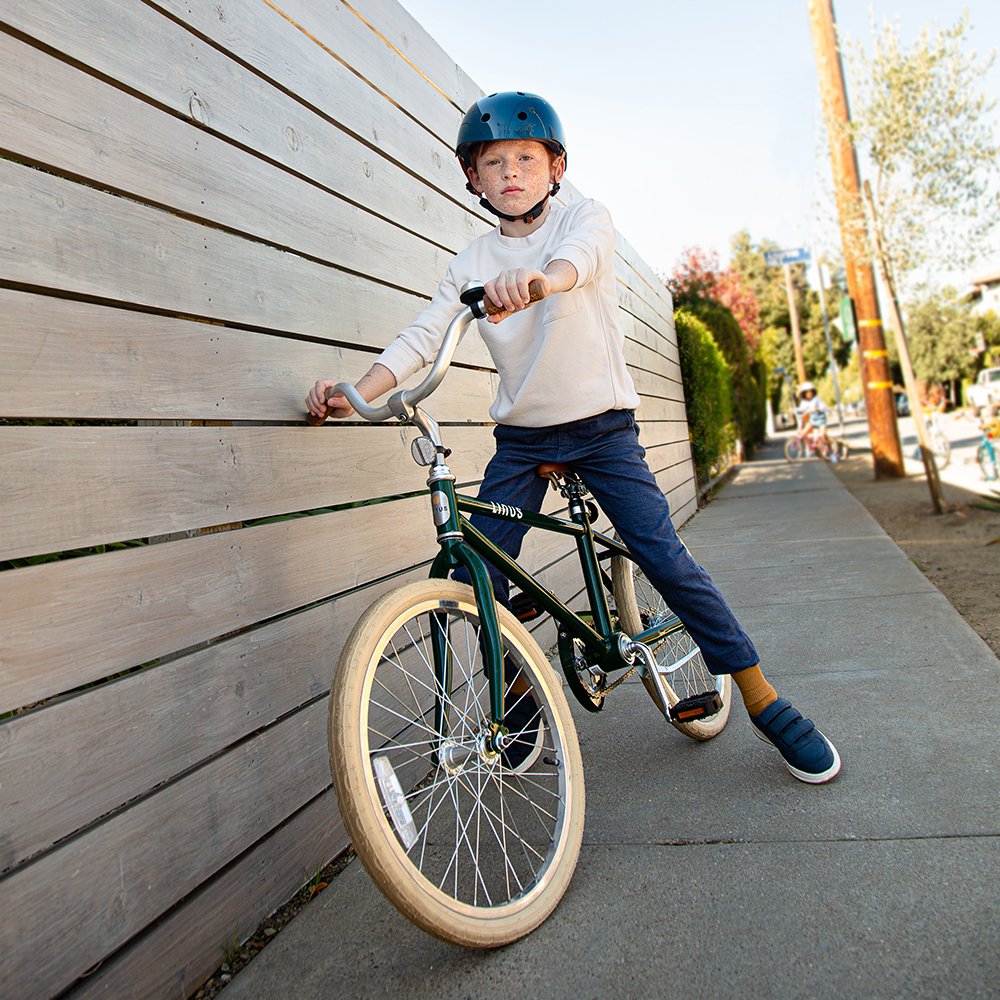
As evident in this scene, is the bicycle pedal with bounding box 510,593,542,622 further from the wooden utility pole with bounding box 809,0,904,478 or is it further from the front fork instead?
the wooden utility pole with bounding box 809,0,904,478

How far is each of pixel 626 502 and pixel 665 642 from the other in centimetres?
62

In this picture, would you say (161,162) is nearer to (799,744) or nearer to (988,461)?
(799,744)

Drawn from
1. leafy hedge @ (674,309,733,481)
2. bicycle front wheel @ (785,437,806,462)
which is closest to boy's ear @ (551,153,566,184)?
leafy hedge @ (674,309,733,481)

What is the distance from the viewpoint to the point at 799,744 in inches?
98.0

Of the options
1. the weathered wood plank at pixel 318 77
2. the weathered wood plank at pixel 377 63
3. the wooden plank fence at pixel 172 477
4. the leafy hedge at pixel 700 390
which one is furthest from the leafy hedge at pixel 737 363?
the wooden plank fence at pixel 172 477

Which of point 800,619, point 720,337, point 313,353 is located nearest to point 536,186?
point 313,353

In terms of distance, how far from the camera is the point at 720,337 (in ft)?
52.6

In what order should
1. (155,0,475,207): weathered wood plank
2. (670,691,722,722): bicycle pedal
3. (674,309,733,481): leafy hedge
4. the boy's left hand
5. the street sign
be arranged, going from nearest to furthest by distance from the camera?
the boy's left hand, (155,0,475,207): weathered wood plank, (670,691,722,722): bicycle pedal, (674,309,733,481): leafy hedge, the street sign

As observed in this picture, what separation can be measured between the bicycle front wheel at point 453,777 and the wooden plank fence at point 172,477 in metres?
0.36

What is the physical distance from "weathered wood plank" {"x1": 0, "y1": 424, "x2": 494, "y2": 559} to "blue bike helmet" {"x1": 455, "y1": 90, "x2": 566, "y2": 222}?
0.86 metres

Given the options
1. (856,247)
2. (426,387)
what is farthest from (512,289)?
(856,247)

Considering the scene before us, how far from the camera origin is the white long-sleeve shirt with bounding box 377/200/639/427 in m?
2.46

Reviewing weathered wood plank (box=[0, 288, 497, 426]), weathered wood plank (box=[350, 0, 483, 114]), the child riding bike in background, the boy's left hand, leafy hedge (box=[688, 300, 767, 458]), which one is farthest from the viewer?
the child riding bike in background

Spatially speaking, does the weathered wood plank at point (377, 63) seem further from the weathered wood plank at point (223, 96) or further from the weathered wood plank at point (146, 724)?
the weathered wood plank at point (146, 724)
